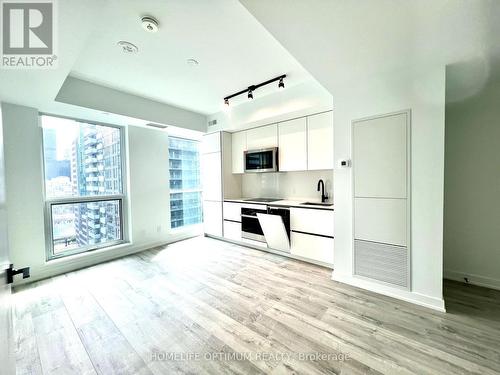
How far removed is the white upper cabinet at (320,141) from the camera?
3.10 metres

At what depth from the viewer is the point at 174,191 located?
4.65 metres

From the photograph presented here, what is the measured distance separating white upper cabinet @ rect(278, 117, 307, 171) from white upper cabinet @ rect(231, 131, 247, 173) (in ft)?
2.77

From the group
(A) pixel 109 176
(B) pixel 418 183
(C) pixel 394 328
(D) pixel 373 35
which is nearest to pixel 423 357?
(C) pixel 394 328

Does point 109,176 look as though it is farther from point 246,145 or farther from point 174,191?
point 246,145

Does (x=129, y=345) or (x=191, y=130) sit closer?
(x=129, y=345)

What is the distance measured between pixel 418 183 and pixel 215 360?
241 centimetres

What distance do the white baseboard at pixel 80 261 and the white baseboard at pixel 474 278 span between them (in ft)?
15.3

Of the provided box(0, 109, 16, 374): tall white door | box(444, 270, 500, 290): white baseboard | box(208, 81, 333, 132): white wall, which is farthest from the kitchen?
box(0, 109, 16, 374): tall white door

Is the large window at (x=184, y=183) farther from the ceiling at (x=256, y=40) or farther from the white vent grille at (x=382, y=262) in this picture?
the white vent grille at (x=382, y=262)

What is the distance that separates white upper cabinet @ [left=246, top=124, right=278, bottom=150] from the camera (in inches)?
147

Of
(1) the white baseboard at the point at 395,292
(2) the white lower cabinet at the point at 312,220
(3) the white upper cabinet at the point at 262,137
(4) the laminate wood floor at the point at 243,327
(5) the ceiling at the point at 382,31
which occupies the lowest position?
(4) the laminate wood floor at the point at 243,327

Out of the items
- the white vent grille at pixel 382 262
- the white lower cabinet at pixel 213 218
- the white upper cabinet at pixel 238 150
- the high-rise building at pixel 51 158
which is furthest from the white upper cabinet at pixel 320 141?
the high-rise building at pixel 51 158

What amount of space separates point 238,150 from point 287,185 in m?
1.23

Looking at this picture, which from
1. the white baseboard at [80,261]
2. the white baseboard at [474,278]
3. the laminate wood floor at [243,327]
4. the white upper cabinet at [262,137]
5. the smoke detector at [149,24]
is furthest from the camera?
the white upper cabinet at [262,137]
